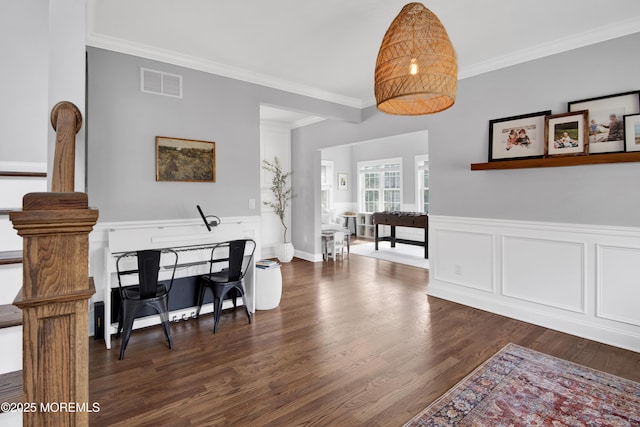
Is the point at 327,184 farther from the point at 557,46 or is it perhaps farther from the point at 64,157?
the point at 64,157

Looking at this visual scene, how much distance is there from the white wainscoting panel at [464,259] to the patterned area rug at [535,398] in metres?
1.32

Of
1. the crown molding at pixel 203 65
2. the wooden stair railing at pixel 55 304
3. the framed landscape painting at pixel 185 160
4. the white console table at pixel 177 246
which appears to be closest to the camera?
the wooden stair railing at pixel 55 304

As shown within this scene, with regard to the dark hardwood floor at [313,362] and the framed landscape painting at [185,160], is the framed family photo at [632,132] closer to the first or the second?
the dark hardwood floor at [313,362]

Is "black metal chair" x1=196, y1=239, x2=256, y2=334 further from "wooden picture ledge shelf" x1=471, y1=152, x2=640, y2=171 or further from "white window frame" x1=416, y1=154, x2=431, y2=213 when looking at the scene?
"white window frame" x1=416, y1=154, x2=431, y2=213

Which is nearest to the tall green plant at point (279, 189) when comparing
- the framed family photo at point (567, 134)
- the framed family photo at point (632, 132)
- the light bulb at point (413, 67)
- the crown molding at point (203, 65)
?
the crown molding at point (203, 65)

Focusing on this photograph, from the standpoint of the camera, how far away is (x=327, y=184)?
372 inches

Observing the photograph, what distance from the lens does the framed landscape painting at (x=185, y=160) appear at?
357 centimetres

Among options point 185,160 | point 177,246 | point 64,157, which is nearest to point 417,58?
point 64,157

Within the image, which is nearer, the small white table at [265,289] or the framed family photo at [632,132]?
the framed family photo at [632,132]

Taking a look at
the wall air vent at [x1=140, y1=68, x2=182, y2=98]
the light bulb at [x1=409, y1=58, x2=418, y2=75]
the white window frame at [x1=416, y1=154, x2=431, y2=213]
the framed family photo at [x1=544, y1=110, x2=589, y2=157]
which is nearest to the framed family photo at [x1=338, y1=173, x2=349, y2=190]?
the white window frame at [x1=416, y1=154, x2=431, y2=213]

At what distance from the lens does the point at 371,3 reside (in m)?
2.62

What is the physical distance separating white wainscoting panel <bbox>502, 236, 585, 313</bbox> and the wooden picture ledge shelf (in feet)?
2.51

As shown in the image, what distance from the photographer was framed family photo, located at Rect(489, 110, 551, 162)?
346cm

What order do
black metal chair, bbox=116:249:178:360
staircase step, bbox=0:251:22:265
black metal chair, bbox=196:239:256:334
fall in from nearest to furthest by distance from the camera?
staircase step, bbox=0:251:22:265 → black metal chair, bbox=116:249:178:360 → black metal chair, bbox=196:239:256:334
